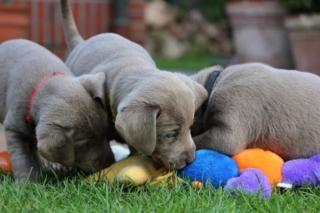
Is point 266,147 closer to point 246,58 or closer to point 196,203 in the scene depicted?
point 196,203

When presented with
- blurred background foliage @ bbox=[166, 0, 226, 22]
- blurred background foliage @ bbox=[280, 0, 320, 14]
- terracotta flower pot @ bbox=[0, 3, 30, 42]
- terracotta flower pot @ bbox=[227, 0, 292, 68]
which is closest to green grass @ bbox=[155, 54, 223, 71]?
terracotta flower pot @ bbox=[227, 0, 292, 68]

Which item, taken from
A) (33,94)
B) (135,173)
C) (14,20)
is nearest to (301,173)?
(135,173)

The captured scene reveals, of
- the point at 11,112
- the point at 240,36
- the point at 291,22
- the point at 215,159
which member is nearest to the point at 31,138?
the point at 11,112

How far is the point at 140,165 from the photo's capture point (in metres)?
4.49

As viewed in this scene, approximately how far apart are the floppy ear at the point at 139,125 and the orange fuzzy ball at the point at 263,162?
65 cm

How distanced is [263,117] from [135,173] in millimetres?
915

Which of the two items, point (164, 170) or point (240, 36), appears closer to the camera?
point (164, 170)

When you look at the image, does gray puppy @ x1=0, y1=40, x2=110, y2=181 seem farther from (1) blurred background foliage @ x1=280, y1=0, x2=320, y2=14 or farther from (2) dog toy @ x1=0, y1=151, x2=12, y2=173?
(1) blurred background foliage @ x1=280, y1=0, x2=320, y2=14

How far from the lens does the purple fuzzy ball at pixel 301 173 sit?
14.9 feet

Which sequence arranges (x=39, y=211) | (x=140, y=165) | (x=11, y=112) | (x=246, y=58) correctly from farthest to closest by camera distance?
(x=246, y=58), (x=11, y=112), (x=140, y=165), (x=39, y=211)

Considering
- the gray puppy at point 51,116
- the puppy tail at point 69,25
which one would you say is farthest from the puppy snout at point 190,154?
the puppy tail at point 69,25

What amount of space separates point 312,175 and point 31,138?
1.74 m

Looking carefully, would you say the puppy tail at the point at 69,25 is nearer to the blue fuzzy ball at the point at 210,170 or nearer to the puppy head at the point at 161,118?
the puppy head at the point at 161,118

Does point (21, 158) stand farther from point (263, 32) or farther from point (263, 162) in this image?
point (263, 32)
